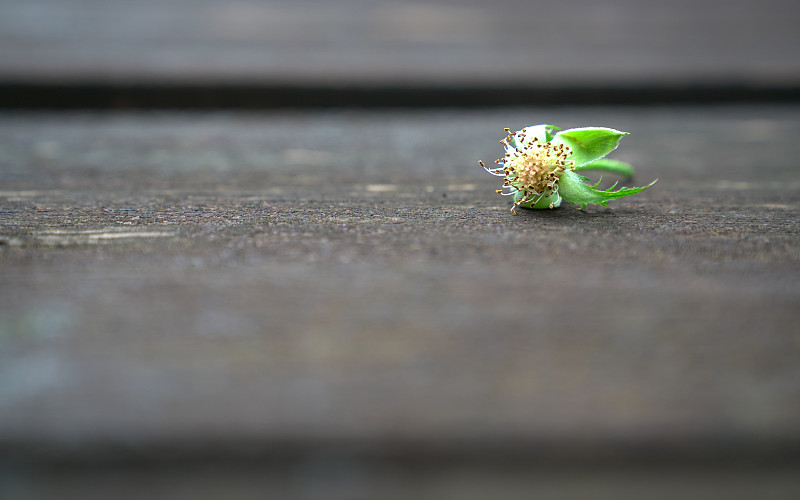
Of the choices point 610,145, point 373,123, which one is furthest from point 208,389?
point 373,123

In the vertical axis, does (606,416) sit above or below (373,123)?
below

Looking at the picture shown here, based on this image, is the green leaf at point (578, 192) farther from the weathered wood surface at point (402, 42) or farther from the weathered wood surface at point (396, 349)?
the weathered wood surface at point (402, 42)

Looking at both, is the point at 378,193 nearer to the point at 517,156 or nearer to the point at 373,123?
the point at 517,156

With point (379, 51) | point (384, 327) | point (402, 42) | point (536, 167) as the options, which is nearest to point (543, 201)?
point (536, 167)

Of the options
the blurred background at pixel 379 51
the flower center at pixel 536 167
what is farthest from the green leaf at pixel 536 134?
the blurred background at pixel 379 51

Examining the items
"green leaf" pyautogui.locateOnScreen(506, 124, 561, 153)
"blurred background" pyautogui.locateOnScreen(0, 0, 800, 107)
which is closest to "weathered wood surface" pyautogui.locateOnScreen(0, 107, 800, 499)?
"green leaf" pyautogui.locateOnScreen(506, 124, 561, 153)

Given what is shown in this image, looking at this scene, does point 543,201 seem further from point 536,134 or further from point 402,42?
point 402,42
